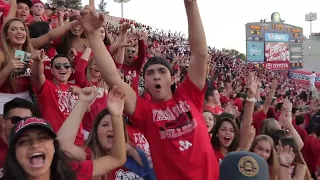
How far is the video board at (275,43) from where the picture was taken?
123 feet

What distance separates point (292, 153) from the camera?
14.4 feet

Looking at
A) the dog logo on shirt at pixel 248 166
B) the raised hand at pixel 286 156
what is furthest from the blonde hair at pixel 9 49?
the dog logo on shirt at pixel 248 166

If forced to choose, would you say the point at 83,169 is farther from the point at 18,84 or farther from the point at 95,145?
the point at 18,84

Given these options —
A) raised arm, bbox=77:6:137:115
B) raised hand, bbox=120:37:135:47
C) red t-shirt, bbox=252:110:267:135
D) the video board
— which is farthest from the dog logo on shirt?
the video board

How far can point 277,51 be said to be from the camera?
38562mm

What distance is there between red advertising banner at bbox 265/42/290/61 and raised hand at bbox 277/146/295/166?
3433 centimetres

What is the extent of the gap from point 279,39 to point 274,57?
166 centimetres

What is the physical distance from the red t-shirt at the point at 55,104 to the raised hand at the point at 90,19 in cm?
114

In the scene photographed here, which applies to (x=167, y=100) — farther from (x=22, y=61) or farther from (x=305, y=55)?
(x=305, y=55)

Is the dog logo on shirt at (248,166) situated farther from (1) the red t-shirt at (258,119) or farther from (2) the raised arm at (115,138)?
(1) the red t-shirt at (258,119)

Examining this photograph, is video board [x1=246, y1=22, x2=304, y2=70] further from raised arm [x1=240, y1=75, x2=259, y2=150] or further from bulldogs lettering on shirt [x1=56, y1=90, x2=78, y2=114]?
bulldogs lettering on shirt [x1=56, y1=90, x2=78, y2=114]

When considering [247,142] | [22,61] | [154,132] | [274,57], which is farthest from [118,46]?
[274,57]

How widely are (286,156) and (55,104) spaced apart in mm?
2237

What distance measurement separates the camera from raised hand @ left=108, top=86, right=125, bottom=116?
2979mm
